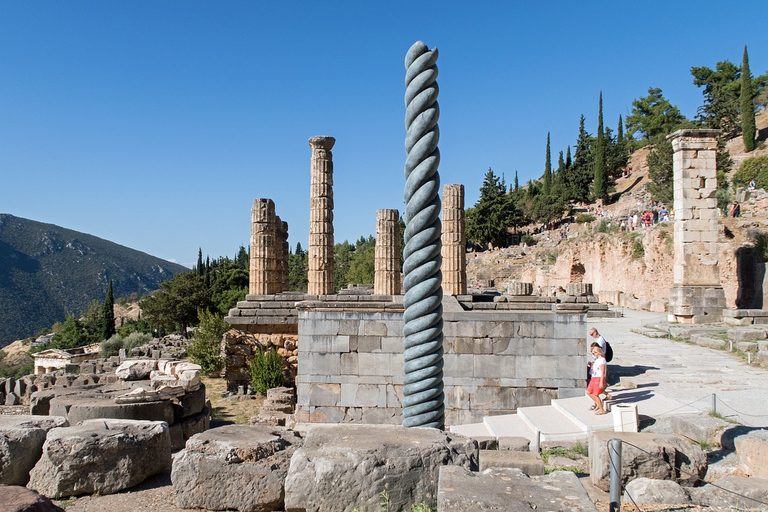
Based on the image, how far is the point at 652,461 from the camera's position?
16.3 feet

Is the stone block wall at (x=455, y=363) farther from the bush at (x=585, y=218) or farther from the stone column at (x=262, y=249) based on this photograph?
the bush at (x=585, y=218)

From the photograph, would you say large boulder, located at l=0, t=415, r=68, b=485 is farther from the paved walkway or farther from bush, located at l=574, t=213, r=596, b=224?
bush, located at l=574, t=213, r=596, b=224

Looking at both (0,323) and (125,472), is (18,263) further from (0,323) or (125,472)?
(125,472)

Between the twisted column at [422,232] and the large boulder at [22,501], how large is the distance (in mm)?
1835

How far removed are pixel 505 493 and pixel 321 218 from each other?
46.8 feet

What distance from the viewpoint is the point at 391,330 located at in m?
9.50

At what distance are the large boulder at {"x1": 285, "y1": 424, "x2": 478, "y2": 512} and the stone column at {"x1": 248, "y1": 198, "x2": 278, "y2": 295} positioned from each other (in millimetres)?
13989

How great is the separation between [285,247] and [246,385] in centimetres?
652

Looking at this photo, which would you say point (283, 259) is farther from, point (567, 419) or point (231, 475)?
point (231, 475)

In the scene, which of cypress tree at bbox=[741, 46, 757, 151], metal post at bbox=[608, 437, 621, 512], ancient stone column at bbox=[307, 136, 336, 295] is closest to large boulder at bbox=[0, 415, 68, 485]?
metal post at bbox=[608, 437, 621, 512]

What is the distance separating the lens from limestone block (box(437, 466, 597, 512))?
248 centimetres

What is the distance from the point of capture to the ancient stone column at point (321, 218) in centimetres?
1623

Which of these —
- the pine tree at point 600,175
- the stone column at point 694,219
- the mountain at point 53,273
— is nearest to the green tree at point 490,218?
the pine tree at point 600,175

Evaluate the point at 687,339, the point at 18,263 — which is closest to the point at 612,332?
the point at 687,339
